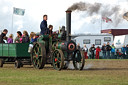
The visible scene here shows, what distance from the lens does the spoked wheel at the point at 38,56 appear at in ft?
46.5

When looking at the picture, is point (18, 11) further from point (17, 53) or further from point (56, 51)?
point (56, 51)

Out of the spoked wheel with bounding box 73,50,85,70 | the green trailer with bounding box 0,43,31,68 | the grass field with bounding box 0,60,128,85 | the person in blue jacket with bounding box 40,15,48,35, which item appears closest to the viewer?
the grass field with bounding box 0,60,128,85

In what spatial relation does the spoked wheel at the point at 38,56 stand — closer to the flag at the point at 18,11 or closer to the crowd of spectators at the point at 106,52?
the crowd of spectators at the point at 106,52

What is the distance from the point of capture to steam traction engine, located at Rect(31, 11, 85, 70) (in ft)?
46.4

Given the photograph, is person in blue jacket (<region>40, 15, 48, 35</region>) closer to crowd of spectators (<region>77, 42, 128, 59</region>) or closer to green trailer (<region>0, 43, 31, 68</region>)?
green trailer (<region>0, 43, 31, 68</region>)

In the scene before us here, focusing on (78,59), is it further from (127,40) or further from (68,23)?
(127,40)

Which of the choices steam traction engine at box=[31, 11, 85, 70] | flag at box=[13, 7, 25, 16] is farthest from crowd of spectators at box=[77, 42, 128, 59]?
steam traction engine at box=[31, 11, 85, 70]

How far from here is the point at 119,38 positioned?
39.9 m

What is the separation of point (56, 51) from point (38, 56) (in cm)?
85

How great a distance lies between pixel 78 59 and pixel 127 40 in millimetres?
25161

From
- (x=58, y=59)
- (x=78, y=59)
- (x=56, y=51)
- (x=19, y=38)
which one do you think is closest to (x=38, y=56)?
(x=56, y=51)

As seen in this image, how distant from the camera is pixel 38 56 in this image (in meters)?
14.6

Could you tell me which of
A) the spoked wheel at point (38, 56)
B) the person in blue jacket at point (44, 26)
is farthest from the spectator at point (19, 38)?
the person in blue jacket at point (44, 26)

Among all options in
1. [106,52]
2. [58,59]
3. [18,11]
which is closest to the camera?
[58,59]
